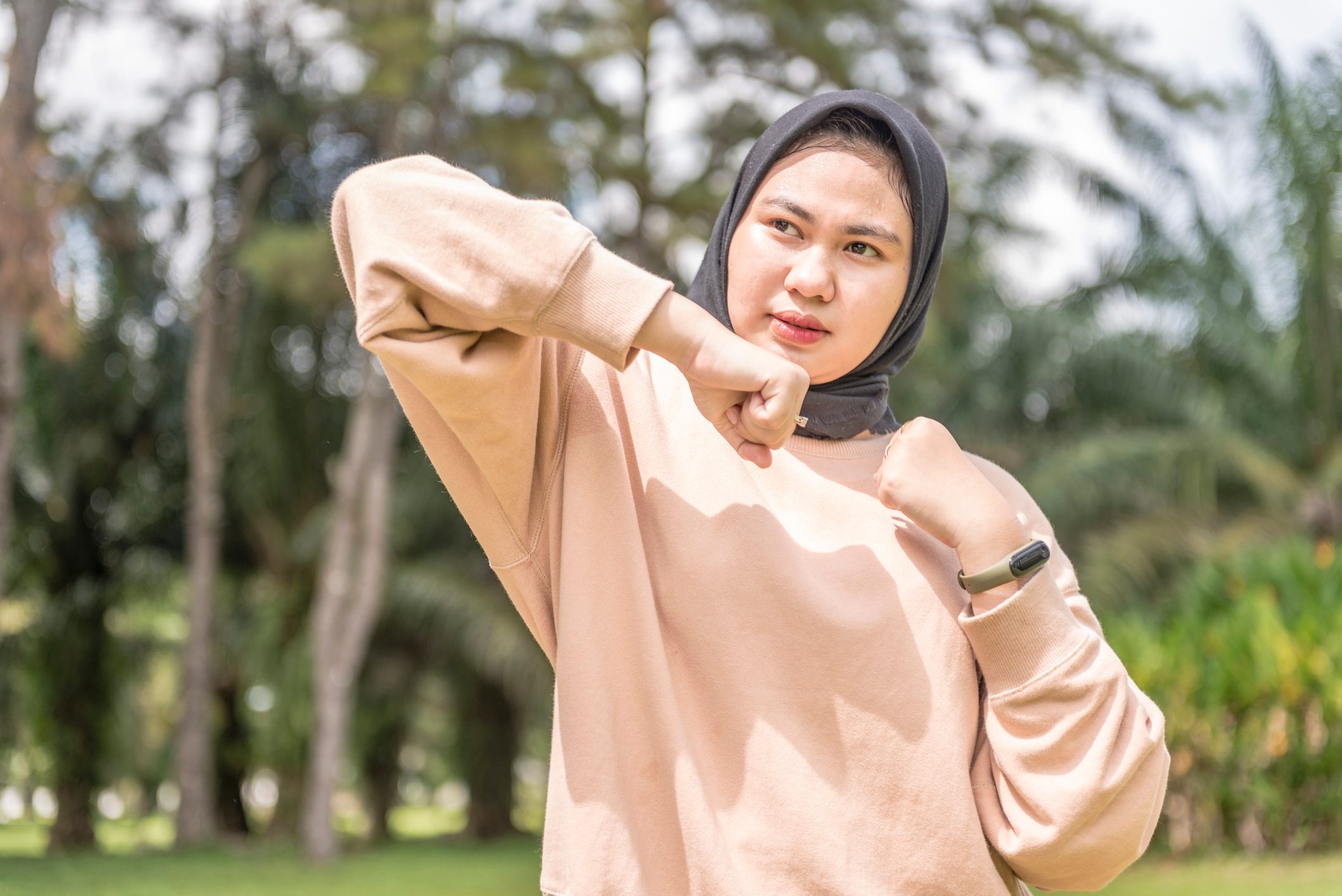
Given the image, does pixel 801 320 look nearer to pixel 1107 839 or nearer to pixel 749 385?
pixel 749 385

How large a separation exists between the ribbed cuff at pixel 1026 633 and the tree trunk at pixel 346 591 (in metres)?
11.0

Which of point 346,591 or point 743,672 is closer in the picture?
point 743,672

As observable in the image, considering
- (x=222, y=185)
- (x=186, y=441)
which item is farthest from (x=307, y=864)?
(x=222, y=185)

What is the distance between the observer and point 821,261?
56.1 inches

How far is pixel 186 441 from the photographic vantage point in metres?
15.3

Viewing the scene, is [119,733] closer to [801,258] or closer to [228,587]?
[228,587]

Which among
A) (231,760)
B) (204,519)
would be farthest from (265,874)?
(231,760)

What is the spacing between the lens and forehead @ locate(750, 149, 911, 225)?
56.9 inches

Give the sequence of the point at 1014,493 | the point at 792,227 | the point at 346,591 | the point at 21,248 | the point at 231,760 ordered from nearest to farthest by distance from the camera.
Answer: the point at 792,227 → the point at 1014,493 → the point at 21,248 → the point at 346,591 → the point at 231,760

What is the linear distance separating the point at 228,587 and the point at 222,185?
474 centimetres

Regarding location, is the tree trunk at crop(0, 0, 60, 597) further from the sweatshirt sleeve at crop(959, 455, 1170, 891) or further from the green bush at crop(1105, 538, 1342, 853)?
the sweatshirt sleeve at crop(959, 455, 1170, 891)

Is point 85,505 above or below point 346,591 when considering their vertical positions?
above

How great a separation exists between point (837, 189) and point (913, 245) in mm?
133

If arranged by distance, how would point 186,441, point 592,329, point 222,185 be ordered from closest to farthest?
point 592,329 → point 222,185 → point 186,441
